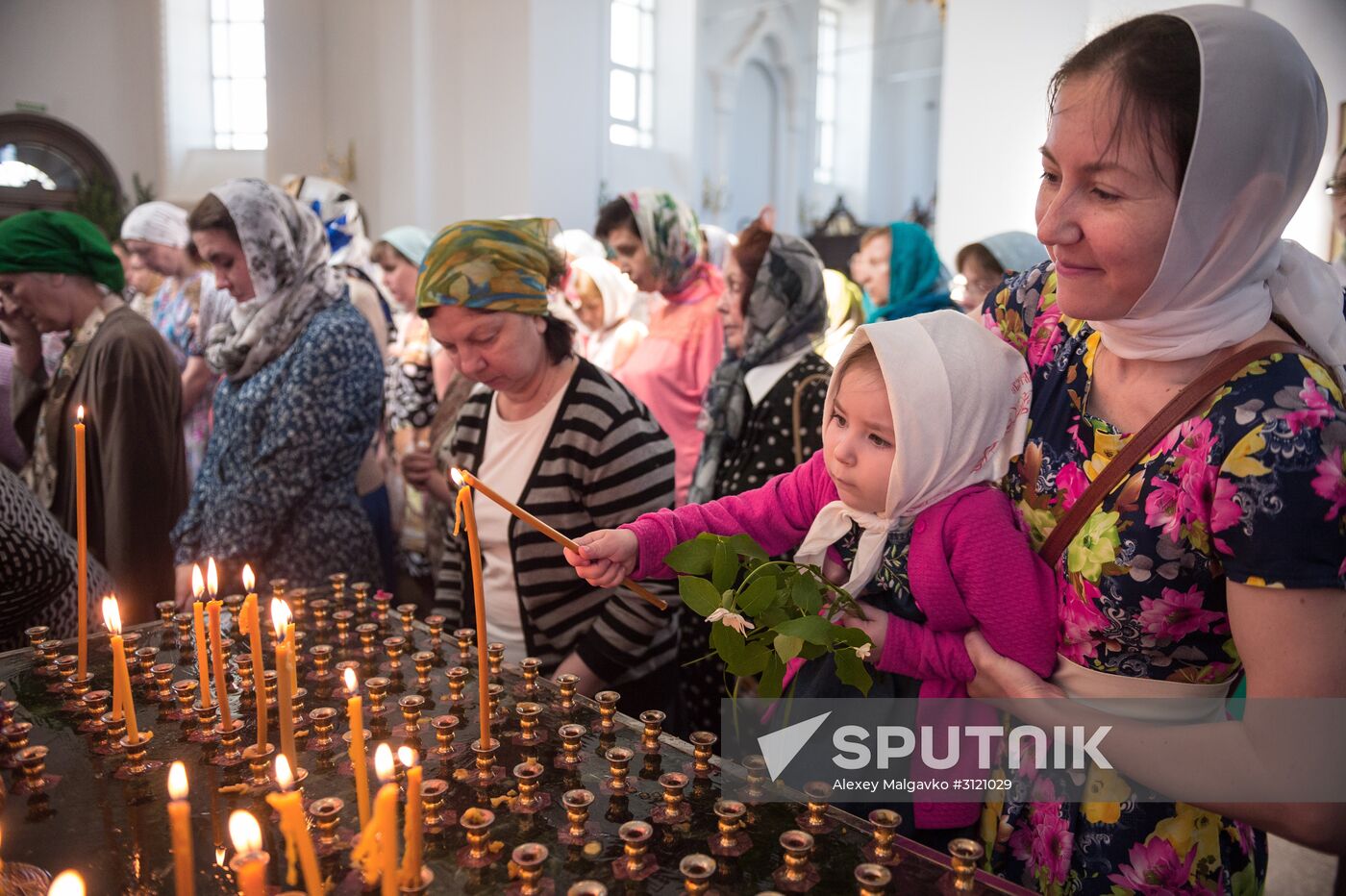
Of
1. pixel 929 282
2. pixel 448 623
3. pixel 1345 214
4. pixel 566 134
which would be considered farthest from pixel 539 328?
pixel 566 134

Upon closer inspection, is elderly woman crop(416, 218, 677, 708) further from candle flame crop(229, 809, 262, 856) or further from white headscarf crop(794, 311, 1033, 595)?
candle flame crop(229, 809, 262, 856)

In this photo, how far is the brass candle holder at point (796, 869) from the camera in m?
1.02

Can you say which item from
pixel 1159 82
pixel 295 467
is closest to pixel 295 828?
pixel 1159 82

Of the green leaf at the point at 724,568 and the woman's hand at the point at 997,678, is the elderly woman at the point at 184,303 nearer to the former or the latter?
the green leaf at the point at 724,568

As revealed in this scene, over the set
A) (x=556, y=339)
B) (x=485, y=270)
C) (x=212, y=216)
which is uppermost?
(x=212, y=216)

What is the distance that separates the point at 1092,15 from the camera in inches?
240

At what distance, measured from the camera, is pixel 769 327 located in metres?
2.98

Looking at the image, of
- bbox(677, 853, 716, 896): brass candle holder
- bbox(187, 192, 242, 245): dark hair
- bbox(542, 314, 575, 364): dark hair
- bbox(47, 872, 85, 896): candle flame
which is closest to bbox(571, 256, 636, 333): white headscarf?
bbox(187, 192, 242, 245): dark hair

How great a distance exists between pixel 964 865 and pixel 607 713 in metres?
0.55

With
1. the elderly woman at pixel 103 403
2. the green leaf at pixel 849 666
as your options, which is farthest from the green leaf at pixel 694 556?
the elderly woman at pixel 103 403

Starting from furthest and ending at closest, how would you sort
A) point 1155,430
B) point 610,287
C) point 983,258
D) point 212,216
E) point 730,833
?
point 610,287, point 983,258, point 212,216, point 1155,430, point 730,833

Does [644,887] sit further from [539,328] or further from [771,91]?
[771,91]

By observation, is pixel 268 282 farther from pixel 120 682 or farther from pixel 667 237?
pixel 120 682

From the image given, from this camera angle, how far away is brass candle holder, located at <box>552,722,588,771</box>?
4.17ft
